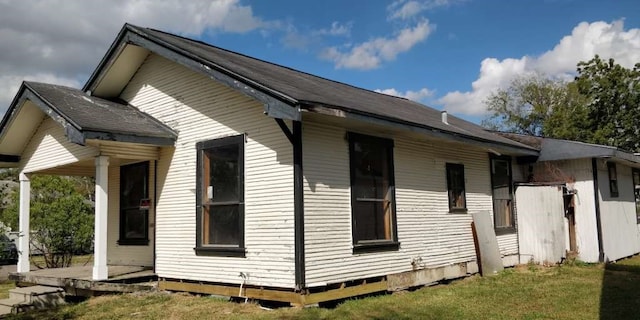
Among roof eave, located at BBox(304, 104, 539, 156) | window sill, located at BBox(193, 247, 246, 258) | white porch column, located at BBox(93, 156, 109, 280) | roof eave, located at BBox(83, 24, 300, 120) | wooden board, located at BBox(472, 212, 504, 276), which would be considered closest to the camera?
roof eave, located at BBox(83, 24, 300, 120)

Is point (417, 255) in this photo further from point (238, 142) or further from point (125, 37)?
point (125, 37)

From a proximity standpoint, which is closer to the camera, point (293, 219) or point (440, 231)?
point (293, 219)

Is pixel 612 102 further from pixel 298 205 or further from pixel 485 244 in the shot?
pixel 298 205

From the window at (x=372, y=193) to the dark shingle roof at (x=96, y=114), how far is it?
3.48m

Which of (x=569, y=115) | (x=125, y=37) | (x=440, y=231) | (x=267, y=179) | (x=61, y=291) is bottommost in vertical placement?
(x=61, y=291)

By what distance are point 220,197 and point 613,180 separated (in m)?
12.1

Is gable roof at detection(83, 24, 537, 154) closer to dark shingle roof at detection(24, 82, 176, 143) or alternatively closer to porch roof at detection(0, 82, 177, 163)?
dark shingle roof at detection(24, 82, 176, 143)

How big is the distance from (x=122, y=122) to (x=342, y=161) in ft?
13.3

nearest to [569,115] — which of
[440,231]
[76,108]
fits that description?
[440,231]

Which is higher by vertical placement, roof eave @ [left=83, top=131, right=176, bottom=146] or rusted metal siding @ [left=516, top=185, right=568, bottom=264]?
roof eave @ [left=83, top=131, right=176, bottom=146]

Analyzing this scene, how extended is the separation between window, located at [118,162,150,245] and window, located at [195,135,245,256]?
78.6 inches

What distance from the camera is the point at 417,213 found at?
33.8 feet

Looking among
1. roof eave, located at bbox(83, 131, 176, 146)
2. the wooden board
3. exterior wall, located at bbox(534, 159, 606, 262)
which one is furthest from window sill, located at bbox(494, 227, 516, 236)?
roof eave, located at bbox(83, 131, 176, 146)

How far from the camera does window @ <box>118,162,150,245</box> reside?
1085cm
